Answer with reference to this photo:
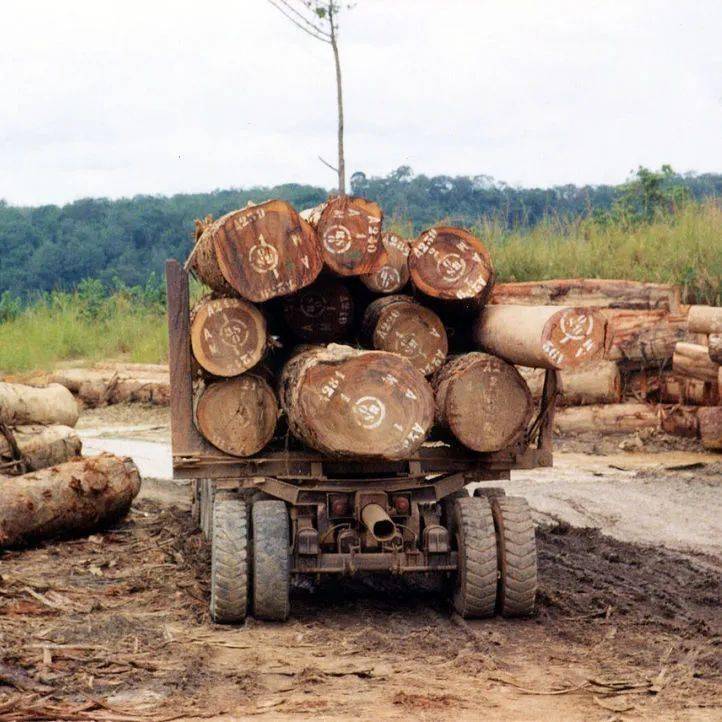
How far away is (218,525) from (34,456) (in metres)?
4.34

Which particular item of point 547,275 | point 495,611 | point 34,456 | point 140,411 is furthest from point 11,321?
point 495,611

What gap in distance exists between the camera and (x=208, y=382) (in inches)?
319

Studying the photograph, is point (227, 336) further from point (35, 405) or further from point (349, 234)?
point (35, 405)

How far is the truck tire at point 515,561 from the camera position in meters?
7.77

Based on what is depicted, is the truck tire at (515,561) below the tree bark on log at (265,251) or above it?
below

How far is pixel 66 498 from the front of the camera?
10.3 m

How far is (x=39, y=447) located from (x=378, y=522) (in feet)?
16.2

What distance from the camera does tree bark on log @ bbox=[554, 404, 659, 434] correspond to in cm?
1691

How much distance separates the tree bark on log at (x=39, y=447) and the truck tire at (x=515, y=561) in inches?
200

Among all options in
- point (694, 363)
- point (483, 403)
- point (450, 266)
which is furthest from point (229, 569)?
point (694, 363)

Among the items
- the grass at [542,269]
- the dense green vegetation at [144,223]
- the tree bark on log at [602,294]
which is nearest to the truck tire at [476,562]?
the tree bark on log at [602,294]

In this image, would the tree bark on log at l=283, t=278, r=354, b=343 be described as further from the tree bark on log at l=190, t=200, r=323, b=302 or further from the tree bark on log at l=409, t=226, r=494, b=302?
the tree bark on log at l=190, t=200, r=323, b=302

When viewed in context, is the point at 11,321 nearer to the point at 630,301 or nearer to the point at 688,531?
the point at 630,301

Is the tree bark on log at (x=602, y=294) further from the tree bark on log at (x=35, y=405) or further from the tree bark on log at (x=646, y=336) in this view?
the tree bark on log at (x=35, y=405)
